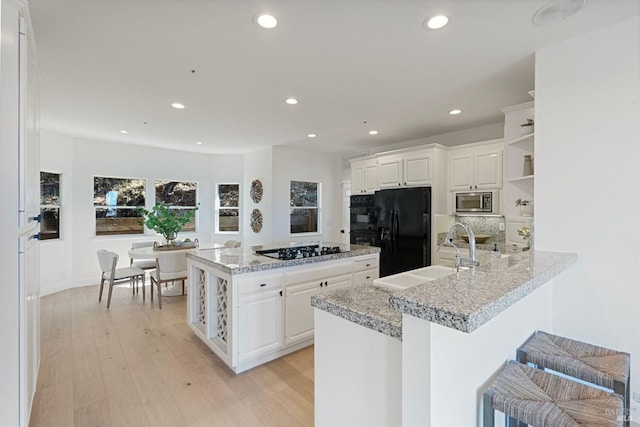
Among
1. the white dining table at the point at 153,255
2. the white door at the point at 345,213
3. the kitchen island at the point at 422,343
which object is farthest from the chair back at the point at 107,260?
the white door at the point at 345,213

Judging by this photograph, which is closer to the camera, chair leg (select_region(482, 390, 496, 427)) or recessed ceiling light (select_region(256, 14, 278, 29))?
chair leg (select_region(482, 390, 496, 427))

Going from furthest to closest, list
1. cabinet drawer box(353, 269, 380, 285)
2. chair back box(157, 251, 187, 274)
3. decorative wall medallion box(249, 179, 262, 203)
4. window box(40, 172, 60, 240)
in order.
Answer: decorative wall medallion box(249, 179, 262, 203)
window box(40, 172, 60, 240)
chair back box(157, 251, 187, 274)
cabinet drawer box(353, 269, 380, 285)

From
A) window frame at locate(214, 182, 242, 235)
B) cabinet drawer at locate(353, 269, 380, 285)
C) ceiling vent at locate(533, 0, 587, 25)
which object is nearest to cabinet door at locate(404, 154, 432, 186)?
cabinet drawer at locate(353, 269, 380, 285)

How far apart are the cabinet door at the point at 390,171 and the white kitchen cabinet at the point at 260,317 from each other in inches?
118

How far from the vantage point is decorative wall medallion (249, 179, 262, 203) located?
19.7 ft

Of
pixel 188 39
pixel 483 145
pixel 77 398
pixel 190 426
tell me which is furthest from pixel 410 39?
pixel 77 398

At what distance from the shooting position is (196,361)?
268cm

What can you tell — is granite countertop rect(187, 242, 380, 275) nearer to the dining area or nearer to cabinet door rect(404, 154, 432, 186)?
the dining area

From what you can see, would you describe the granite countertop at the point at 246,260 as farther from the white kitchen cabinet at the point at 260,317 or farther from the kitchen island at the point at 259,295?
the white kitchen cabinet at the point at 260,317

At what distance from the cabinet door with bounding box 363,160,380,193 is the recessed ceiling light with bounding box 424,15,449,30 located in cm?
339

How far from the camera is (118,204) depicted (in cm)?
572

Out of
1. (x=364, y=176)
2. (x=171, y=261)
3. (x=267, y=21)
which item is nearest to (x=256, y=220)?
(x=171, y=261)

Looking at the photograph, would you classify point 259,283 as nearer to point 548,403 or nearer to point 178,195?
point 548,403

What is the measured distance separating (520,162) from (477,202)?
1.40m
